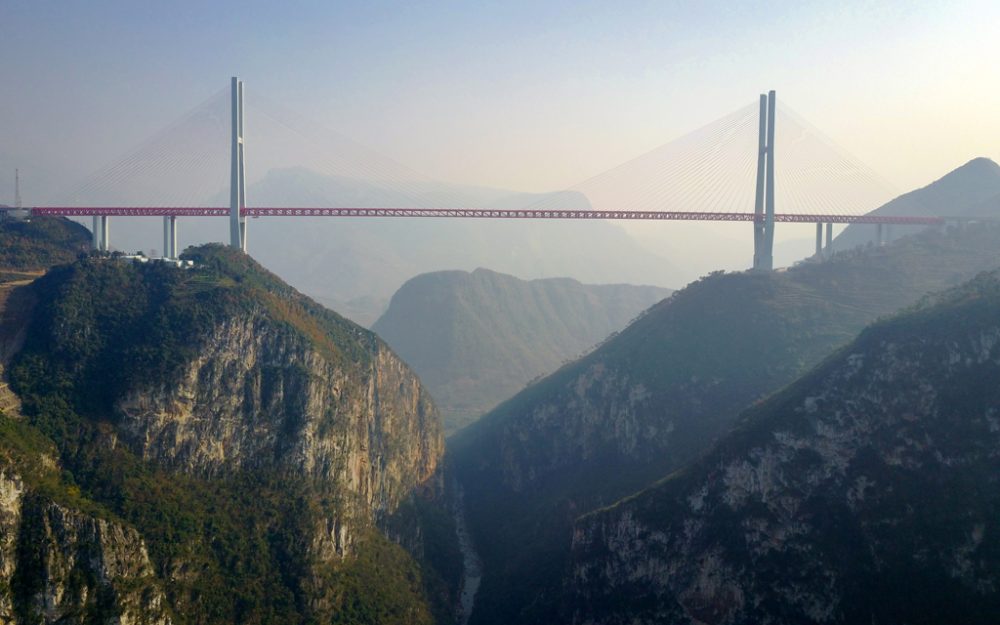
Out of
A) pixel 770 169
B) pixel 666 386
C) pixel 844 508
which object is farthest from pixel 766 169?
pixel 844 508

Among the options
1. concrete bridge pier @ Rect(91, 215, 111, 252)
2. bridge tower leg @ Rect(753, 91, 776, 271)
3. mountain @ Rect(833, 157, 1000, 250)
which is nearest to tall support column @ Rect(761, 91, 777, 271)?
bridge tower leg @ Rect(753, 91, 776, 271)

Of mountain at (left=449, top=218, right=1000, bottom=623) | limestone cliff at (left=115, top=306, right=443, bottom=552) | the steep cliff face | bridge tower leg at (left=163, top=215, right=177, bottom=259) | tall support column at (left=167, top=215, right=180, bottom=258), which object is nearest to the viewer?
the steep cliff face

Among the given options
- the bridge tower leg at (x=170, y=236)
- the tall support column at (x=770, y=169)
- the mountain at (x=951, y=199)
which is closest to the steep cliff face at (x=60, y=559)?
the bridge tower leg at (x=170, y=236)

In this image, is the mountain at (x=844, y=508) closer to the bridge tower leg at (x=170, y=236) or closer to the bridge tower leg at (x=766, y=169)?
the bridge tower leg at (x=766, y=169)

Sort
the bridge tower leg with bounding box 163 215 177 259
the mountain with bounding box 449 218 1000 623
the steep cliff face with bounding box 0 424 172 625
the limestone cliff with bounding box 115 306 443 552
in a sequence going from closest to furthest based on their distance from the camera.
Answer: the steep cliff face with bounding box 0 424 172 625, the limestone cliff with bounding box 115 306 443 552, the mountain with bounding box 449 218 1000 623, the bridge tower leg with bounding box 163 215 177 259

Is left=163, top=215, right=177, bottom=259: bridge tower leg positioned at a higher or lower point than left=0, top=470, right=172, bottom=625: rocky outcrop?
higher

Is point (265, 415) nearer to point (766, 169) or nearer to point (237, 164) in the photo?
point (237, 164)

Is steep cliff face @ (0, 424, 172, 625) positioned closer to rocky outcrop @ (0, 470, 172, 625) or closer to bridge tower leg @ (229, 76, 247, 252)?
rocky outcrop @ (0, 470, 172, 625)
